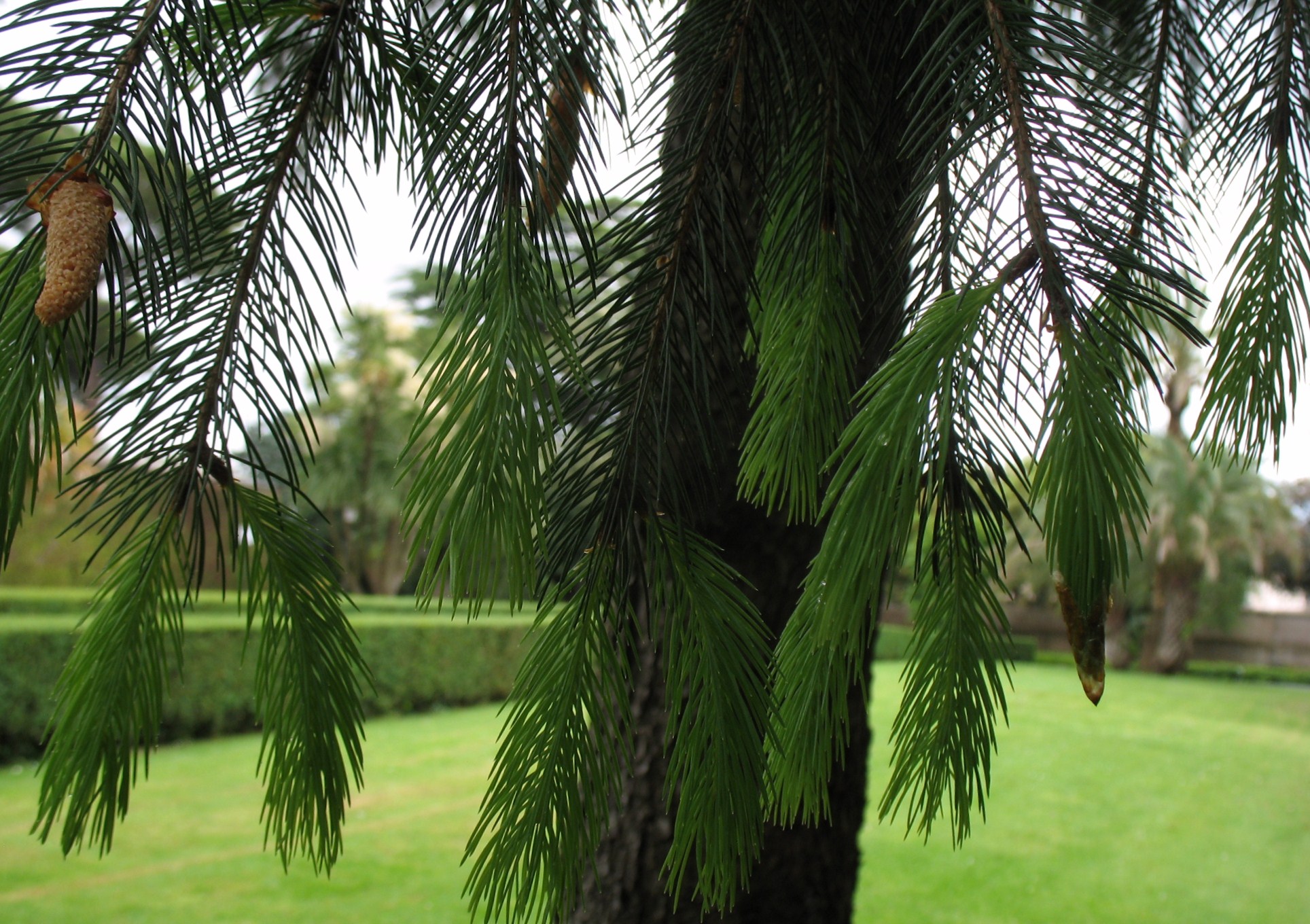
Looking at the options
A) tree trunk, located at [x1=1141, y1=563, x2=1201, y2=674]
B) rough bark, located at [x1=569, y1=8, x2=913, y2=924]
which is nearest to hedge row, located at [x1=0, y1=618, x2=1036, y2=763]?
rough bark, located at [x1=569, y1=8, x2=913, y2=924]

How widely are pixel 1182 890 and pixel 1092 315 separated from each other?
5549mm

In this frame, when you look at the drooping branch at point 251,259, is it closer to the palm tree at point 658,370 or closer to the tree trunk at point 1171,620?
the palm tree at point 658,370

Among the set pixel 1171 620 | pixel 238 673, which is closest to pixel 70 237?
pixel 238 673

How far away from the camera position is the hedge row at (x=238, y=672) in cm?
633

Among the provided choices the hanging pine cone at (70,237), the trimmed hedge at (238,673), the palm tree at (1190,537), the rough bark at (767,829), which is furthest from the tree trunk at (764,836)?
the palm tree at (1190,537)

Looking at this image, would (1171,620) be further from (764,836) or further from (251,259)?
(251,259)

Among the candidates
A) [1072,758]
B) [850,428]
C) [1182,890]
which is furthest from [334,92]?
[1072,758]

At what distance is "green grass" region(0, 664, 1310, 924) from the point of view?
421 centimetres

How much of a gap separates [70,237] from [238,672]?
5.88 m

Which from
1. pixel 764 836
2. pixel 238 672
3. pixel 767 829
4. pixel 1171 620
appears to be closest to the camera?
pixel 764 836

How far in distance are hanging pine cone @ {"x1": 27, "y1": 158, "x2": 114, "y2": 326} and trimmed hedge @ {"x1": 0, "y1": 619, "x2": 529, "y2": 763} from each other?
4.16 metres

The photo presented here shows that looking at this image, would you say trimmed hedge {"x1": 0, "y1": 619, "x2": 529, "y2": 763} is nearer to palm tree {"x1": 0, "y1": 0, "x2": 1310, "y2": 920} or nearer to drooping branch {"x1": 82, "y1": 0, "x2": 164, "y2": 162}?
palm tree {"x1": 0, "y1": 0, "x2": 1310, "y2": 920}

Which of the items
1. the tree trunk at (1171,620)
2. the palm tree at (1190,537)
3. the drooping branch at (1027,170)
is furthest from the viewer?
the tree trunk at (1171,620)

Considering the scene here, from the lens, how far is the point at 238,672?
574 cm
